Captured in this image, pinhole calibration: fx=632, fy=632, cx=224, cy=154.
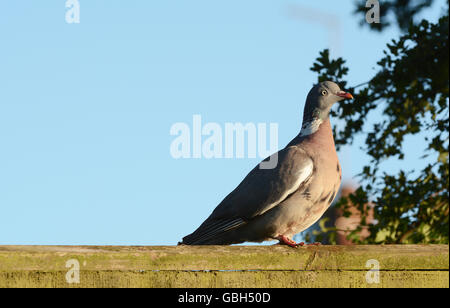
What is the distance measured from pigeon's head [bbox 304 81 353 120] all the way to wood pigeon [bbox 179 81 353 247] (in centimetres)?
43

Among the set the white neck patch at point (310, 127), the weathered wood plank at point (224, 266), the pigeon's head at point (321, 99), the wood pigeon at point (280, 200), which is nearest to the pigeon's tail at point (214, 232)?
the wood pigeon at point (280, 200)

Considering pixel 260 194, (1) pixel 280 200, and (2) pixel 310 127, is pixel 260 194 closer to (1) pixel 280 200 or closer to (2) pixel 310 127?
(1) pixel 280 200

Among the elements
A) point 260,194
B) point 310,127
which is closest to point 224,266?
point 260,194

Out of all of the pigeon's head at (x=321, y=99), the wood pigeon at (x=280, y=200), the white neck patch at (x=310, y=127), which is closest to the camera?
the wood pigeon at (x=280, y=200)

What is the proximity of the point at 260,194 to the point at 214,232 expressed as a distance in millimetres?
474

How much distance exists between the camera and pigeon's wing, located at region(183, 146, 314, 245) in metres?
4.95

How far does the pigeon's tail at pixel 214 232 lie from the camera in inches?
195

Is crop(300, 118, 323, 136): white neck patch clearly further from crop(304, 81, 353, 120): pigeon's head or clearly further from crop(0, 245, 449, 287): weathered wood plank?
crop(0, 245, 449, 287): weathered wood plank

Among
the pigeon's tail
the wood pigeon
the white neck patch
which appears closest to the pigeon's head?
the white neck patch

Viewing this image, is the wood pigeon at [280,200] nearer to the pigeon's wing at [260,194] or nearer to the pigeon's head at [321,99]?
the pigeon's wing at [260,194]

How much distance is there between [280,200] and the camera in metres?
4.94

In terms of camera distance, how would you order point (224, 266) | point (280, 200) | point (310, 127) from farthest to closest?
point (310, 127) < point (280, 200) < point (224, 266)

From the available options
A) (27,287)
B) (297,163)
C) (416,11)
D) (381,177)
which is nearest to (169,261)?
(27,287)

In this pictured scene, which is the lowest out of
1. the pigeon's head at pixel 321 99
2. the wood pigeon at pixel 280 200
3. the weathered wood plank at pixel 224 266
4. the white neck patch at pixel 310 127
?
the weathered wood plank at pixel 224 266
